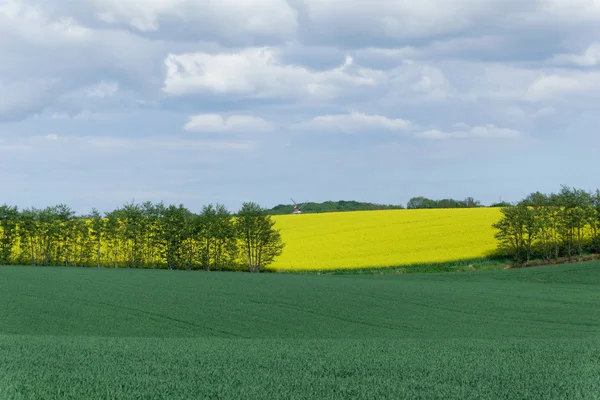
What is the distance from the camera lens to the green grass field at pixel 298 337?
7.82 meters

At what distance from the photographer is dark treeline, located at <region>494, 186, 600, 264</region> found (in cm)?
4881

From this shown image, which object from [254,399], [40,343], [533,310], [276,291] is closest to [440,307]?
[533,310]

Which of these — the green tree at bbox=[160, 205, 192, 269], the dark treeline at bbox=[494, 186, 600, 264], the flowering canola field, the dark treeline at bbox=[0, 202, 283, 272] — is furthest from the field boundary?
the green tree at bbox=[160, 205, 192, 269]

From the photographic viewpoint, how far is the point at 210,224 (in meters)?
51.5

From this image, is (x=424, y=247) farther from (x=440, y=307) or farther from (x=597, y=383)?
(x=597, y=383)

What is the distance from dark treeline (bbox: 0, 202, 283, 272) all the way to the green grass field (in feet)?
51.1

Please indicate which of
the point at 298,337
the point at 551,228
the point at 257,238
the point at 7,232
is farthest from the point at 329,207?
the point at 298,337

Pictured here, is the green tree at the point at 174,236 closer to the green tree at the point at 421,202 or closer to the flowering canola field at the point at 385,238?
the flowering canola field at the point at 385,238

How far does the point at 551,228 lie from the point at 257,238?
78.1 feet

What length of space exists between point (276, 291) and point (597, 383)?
67.9 ft

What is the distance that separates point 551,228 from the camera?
49469 mm

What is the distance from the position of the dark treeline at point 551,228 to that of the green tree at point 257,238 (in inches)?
713

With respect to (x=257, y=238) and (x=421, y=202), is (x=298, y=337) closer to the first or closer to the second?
(x=257, y=238)

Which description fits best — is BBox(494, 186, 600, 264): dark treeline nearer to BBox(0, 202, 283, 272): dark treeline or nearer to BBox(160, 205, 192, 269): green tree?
BBox(0, 202, 283, 272): dark treeline
